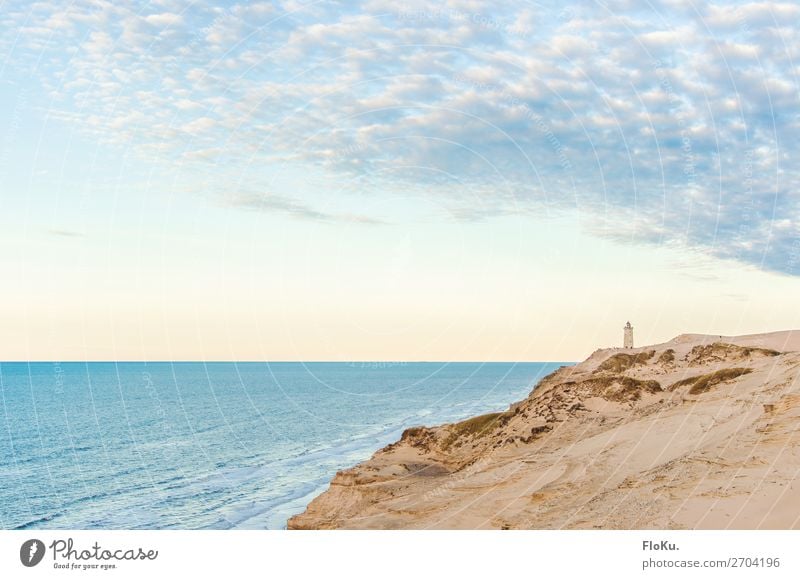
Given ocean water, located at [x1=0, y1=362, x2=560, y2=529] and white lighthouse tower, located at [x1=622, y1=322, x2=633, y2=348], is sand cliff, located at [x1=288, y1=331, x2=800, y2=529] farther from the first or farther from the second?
white lighthouse tower, located at [x1=622, y1=322, x2=633, y2=348]

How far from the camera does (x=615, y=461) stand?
2931 cm

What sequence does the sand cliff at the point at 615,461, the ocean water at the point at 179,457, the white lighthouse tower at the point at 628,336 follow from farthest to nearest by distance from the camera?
the white lighthouse tower at the point at 628,336 < the ocean water at the point at 179,457 < the sand cliff at the point at 615,461

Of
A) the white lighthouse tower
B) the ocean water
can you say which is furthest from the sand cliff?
the white lighthouse tower

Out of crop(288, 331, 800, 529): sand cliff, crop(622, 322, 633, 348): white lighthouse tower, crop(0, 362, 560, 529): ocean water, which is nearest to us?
crop(288, 331, 800, 529): sand cliff

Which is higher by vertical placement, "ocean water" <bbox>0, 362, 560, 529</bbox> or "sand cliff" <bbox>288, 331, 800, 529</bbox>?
"sand cliff" <bbox>288, 331, 800, 529</bbox>

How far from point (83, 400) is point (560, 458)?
166m

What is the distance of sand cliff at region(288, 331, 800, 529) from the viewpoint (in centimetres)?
2053

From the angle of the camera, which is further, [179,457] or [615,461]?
[179,457]

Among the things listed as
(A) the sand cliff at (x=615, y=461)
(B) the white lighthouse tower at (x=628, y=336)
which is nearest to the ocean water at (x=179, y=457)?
(A) the sand cliff at (x=615, y=461)

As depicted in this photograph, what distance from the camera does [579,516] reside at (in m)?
22.3

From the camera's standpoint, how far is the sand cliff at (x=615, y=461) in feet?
67.4

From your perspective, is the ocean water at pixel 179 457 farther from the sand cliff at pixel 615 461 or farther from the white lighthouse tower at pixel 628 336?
the white lighthouse tower at pixel 628 336
